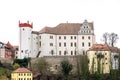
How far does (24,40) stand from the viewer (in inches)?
4006

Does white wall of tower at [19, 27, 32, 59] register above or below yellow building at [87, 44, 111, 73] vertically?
above

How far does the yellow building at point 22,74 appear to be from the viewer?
9381 centimetres

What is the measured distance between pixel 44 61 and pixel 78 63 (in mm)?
6423

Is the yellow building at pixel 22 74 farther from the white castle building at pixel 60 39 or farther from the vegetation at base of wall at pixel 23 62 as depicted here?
the white castle building at pixel 60 39

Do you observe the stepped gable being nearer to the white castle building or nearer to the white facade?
the white castle building

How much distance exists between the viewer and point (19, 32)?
103 meters

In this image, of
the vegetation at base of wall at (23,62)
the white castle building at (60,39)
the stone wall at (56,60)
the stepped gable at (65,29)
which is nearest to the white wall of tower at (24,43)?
the white castle building at (60,39)

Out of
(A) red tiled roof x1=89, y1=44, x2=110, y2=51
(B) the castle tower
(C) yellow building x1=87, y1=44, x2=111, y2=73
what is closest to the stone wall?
(B) the castle tower

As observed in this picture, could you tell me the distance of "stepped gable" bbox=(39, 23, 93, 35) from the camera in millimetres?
105938

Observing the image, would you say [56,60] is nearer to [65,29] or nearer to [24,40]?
[24,40]

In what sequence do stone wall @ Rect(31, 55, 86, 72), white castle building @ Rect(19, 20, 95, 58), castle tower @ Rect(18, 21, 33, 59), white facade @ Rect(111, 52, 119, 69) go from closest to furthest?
1. white facade @ Rect(111, 52, 119, 69)
2. stone wall @ Rect(31, 55, 86, 72)
3. castle tower @ Rect(18, 21, 33, 59)
4. white castle building @ Rect(19, 20, 95, 58)

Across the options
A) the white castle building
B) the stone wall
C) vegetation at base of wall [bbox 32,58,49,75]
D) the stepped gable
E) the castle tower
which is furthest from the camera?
the stepped gable

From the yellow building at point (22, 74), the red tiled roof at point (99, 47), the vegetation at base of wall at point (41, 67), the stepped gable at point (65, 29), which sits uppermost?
the stepped gable at point (65, 29)

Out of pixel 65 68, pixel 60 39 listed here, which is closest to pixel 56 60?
pixel 60 39
